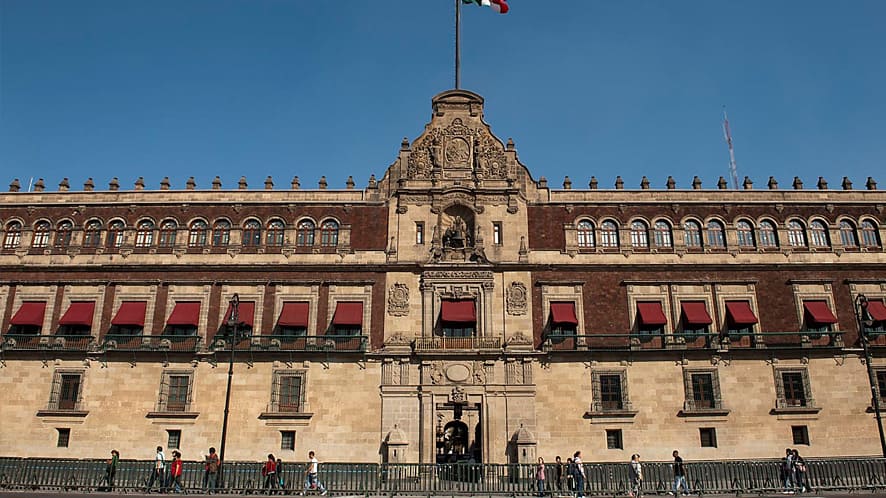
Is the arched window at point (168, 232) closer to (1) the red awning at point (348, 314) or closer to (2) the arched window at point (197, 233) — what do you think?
(2) the arched window at point (197, 233)

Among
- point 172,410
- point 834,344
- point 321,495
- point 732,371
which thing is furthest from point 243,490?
point 834,344

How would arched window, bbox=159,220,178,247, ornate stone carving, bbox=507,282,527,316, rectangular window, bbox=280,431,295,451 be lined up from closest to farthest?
rectangular window, bbox=280,431,295,451 < ornate stone carving, bbox=507,282,527,316 < arched window, bbox=159,220,178,247

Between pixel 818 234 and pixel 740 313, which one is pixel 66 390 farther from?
pixel 818 234

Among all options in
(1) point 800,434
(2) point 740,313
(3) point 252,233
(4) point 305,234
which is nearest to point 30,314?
(3) point 252,233

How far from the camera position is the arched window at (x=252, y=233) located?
36.7 meters

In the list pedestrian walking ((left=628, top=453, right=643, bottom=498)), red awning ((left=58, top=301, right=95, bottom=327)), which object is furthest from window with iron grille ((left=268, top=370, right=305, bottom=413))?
pedestrian walking ((left=628, top=453, right=643, bottom=498))

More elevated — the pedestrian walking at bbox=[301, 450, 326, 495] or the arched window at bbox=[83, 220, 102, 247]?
the arched window at bbox=[83, 220, 102, 247]

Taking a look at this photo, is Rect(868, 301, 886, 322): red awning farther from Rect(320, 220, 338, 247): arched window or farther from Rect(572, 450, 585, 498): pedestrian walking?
Rect(320, 220, 338, 247): arched window

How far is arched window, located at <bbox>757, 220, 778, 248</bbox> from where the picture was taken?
120 ft

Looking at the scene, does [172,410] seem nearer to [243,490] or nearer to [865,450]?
[243,490]

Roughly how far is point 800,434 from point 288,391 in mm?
26562

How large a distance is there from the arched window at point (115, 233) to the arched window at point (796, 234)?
125 feet

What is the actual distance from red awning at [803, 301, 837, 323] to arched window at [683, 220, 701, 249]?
645 centimetres

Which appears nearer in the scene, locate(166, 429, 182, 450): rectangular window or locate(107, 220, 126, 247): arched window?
locate(166, 429, 182, 450): rectangular window
